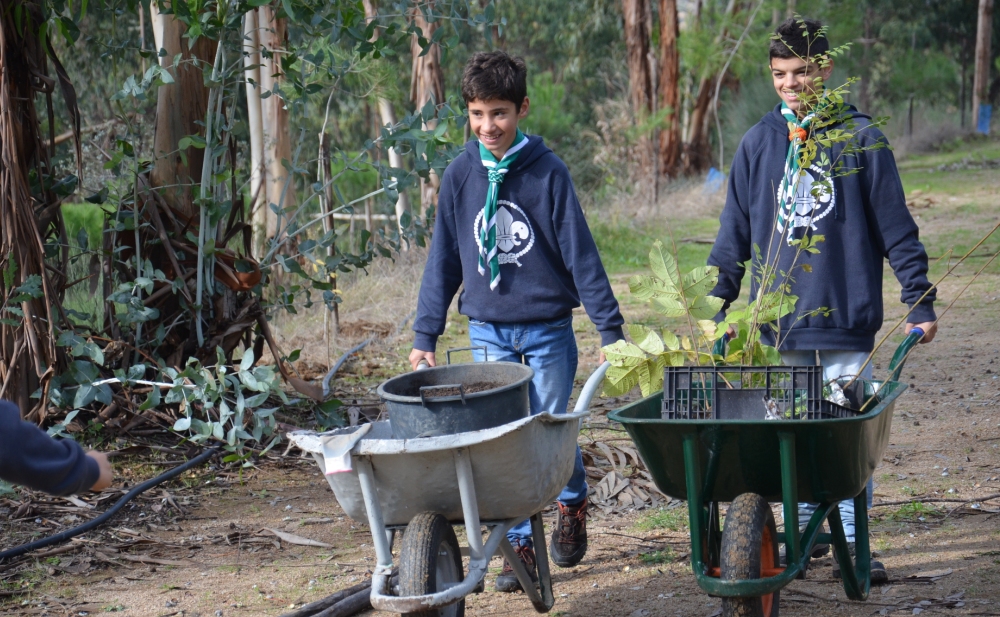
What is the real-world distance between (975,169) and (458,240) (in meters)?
17.5

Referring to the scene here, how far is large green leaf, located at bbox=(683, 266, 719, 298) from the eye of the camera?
2.98m

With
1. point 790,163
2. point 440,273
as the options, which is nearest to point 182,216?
point 440,273

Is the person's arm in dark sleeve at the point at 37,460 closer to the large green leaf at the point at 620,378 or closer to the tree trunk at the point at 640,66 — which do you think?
the large green leaf at the point at 620,378

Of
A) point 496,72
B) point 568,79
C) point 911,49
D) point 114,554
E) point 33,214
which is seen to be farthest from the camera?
point 911,49

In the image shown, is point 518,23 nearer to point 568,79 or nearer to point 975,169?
point 568,79

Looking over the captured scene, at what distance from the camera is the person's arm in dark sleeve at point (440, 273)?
3547 millimetres

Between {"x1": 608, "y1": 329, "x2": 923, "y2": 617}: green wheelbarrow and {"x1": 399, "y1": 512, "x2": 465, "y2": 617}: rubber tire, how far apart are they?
532mm

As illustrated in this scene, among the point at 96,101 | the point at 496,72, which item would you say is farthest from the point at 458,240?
the point at 96,101

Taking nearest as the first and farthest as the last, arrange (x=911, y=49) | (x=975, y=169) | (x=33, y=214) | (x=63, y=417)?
(x=33, y=214) < (x=63, y=417) < (x=975, y=169) < (x=911, y=49)

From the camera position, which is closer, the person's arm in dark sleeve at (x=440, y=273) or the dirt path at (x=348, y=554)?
the dirt path at (x=348, y=554)

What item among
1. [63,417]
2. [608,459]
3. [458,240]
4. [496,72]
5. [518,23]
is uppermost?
[518,23]

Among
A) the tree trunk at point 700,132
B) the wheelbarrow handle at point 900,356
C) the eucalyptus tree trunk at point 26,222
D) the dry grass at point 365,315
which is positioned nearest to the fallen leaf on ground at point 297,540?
the eucalyptus tree trunk at point 26,222

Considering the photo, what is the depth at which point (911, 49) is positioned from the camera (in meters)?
35.1

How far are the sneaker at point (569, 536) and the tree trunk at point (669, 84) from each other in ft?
51.1
